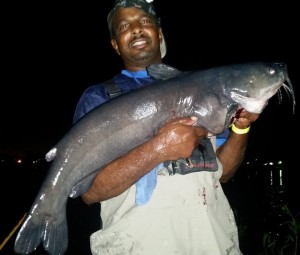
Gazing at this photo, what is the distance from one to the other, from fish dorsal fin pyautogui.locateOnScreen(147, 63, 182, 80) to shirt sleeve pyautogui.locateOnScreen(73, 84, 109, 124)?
19.5 inches

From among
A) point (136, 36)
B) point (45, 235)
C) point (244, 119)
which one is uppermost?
point (136, 36)

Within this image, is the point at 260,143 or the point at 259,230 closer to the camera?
the point at 259,230

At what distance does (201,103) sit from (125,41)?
44.1 inches

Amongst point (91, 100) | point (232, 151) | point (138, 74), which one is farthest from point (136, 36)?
point (232, 151)

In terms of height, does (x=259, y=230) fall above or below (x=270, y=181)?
above

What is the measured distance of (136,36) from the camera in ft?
11.5

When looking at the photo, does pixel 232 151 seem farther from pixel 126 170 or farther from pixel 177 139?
pixel 126 170

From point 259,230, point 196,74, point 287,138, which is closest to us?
point 196,74

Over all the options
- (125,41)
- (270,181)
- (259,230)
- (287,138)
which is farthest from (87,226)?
(287,138)

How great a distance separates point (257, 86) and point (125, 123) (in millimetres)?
1195

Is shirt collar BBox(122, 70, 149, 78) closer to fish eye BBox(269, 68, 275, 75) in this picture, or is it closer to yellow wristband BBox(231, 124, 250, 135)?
yellow wristband BBox(231, 124, 250, 135)

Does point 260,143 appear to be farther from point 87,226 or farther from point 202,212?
point 202,212

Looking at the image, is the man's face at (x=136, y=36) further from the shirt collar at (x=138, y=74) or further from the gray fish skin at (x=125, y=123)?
the gray fish skin at (x=125, y=123)

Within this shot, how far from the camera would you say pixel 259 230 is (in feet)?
29.3
